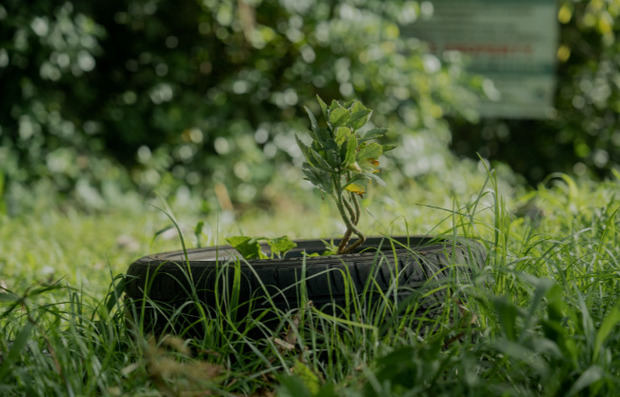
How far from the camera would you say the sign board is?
6906 mm

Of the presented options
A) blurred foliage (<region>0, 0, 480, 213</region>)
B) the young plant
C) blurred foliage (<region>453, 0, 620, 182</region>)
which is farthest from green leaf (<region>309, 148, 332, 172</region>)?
blurred foliage (<region>453, 0, 620, 182</region>)

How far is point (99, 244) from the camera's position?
11.4 ft

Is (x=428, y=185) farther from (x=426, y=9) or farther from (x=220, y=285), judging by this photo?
(x=220, y=285)

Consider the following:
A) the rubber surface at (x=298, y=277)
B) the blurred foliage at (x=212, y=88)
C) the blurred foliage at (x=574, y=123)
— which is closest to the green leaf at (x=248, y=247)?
the rubber surface at (x=298, y=277)

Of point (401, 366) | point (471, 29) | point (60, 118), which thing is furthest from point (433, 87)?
point (401, 366)

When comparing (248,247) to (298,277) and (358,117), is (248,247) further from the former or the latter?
(358,117)

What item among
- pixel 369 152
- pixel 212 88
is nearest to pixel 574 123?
pixel 212 88

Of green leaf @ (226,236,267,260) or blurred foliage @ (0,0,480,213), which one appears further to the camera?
blurred foliage @ (0,0,480,213)

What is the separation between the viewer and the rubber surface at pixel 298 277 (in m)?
1.32

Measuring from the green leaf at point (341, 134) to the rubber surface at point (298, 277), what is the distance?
0.27 meters

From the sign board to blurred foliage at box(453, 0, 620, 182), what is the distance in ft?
1.54

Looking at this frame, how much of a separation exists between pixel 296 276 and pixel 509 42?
21.1 ft

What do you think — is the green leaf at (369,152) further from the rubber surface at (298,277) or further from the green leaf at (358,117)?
the rubber surface at (298,277)

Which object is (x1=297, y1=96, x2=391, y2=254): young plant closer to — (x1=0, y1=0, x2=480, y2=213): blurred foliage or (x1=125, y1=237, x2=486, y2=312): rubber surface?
(x1=125, y1=237, x2=486, y2=312): rubber surface
